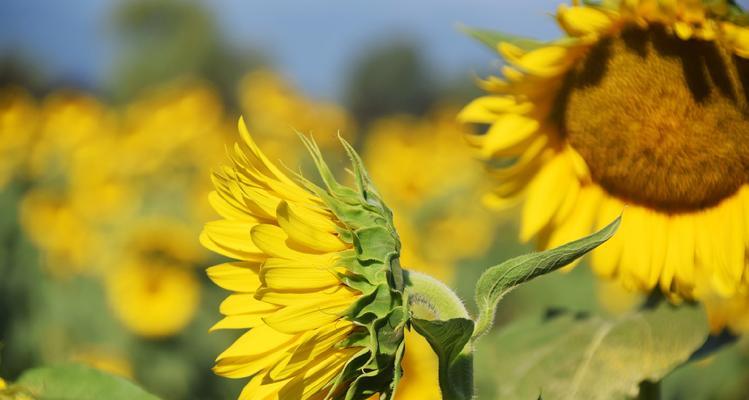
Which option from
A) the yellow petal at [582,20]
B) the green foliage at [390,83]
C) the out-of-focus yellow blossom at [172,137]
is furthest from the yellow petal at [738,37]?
the green foliage at [390,83]

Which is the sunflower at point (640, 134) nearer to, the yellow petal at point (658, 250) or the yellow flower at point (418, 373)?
the yellow petal at point (658, 250)

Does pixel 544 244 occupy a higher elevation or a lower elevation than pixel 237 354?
lower

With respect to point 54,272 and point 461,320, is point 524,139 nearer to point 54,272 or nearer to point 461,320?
point 461,320

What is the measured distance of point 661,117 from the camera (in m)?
1.15


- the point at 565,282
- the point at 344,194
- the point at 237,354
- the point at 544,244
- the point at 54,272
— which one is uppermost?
the point at 344,194

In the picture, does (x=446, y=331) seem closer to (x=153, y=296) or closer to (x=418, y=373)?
(x=418, y=373)

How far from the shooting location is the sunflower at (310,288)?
2.65 ft

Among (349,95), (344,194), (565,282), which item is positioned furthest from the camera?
(349,95)

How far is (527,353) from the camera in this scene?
122 centimetres

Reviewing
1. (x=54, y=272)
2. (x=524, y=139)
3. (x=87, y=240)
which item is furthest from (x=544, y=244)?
(x=87, y=240)

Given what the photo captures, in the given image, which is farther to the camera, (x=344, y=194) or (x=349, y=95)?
(x=349, y=95)

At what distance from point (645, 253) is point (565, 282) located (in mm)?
2920

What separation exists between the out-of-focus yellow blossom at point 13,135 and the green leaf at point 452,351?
3.25m

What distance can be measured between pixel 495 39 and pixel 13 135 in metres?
3.70
